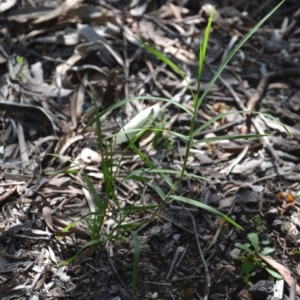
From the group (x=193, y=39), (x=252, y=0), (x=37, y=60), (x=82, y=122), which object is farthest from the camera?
(x=252, y=0)

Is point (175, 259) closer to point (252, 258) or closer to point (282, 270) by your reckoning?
point (252, 258)

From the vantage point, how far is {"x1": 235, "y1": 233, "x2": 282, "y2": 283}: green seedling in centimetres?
216

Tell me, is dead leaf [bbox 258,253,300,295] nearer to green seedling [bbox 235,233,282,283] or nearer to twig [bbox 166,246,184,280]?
green seedling [bbox 235,233,282,283]

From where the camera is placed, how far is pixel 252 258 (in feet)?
7.23

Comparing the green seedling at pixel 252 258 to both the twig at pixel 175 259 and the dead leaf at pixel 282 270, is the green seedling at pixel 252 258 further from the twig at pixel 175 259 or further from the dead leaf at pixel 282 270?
the twig at pixel 175 259

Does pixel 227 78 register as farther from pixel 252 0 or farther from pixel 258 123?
pixel 252 0

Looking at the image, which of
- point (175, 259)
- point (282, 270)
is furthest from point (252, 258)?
point (175, 259)

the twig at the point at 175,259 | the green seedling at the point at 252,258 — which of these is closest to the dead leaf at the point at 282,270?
the green seedling at the point at 252,258

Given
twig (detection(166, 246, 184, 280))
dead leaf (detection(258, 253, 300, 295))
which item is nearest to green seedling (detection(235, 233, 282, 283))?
dead leaf (detection(258, 253, 300, 295))

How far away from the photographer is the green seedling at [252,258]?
2.16 metres

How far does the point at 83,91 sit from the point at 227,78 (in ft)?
2.51

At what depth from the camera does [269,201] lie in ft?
8.03

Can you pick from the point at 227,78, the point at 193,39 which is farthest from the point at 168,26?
the point at 227,78

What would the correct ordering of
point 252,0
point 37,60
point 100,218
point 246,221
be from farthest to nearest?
point 252,0 → point 37,60 → point 246,221 → point 100,218
